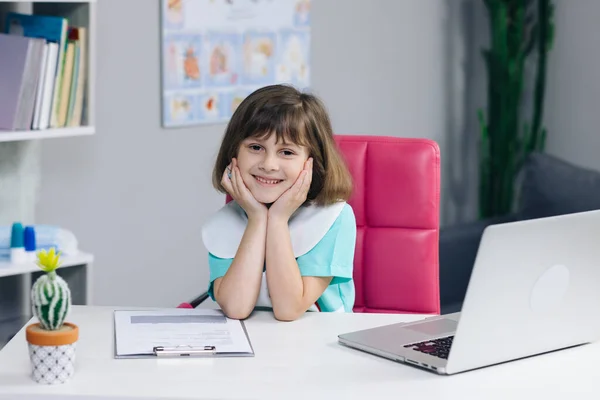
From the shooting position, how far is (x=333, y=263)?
192cm

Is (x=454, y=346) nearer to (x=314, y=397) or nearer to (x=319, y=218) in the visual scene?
(x=314, y=397)

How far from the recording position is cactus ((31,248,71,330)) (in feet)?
4.51

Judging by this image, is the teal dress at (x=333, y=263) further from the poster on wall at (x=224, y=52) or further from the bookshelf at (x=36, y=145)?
the poster on wall at (x=224, y=52)

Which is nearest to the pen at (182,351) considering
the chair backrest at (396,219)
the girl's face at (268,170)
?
the girl's face at (268,170)

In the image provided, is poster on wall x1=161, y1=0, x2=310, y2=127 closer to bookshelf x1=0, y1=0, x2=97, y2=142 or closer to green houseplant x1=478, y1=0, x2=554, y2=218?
bookshelf x1=0, y1=0, x2=97, y2=142

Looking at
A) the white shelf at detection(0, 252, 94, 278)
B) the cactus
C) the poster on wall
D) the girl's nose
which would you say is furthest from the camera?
the poster on wall

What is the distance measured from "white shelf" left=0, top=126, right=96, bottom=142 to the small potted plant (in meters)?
1.26

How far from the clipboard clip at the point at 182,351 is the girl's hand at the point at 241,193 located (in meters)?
0.40

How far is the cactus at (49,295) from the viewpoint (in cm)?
138

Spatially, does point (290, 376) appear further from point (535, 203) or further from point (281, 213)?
point (535, 203)

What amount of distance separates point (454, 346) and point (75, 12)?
5.58 ft

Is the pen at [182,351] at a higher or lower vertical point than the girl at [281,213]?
lower

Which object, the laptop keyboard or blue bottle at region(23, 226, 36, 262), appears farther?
blue bottle at region(23, 226, 36, 262)

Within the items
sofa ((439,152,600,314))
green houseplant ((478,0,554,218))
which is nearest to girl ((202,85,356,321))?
sofa ((439,152,600,314))
